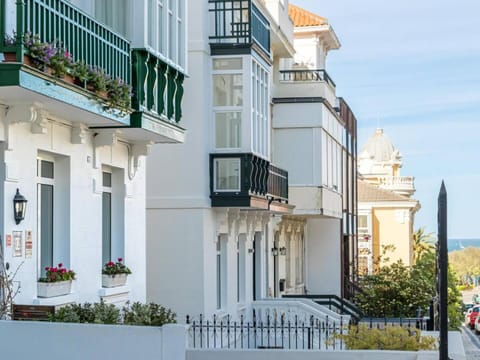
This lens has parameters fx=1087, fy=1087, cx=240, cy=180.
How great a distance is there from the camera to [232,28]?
949 inches

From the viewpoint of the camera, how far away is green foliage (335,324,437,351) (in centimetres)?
1472

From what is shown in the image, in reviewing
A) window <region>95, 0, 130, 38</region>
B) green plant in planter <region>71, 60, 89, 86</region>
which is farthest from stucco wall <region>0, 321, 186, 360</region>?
window <region>95, 0, 130, 38</region>

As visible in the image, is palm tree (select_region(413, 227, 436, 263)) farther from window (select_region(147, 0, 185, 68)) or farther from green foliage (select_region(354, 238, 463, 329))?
window (select_region(147, 0, 185, 68))

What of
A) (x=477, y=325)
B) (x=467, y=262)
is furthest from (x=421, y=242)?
(x=467, y=262)

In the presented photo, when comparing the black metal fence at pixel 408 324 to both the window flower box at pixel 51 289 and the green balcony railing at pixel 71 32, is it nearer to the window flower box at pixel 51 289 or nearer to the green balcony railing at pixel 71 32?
the window flower box at pixel 51 289

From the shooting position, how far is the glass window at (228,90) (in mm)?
23922

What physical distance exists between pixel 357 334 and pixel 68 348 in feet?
14.9

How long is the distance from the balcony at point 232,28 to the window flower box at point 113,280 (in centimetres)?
766

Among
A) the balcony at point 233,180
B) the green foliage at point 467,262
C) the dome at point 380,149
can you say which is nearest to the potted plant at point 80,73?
the balcony at point 233,180

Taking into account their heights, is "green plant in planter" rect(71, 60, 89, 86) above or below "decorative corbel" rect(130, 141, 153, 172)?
above

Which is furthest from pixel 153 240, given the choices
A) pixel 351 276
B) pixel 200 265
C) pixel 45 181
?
pixel 351 276

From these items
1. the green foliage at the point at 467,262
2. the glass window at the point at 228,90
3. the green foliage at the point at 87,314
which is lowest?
the green foliage at the point at 467,262

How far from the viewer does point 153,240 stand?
23500mm

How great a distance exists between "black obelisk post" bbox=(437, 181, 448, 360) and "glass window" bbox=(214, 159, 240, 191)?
38.9ft
